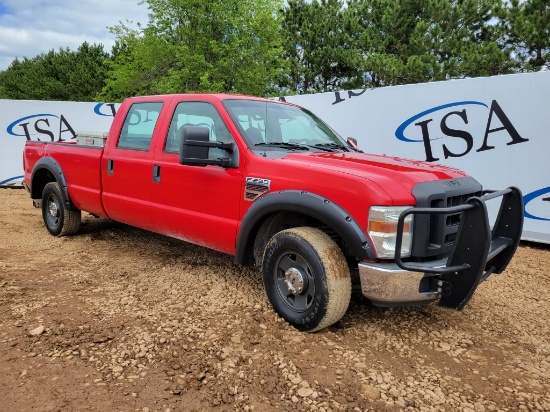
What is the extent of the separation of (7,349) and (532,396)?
3.22 metres

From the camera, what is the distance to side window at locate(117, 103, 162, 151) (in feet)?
14.5

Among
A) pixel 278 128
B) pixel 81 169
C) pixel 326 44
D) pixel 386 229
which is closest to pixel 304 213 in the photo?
pixel 386 229

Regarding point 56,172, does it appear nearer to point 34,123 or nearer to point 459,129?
point 459,129

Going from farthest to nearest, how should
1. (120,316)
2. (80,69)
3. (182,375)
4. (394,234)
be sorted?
(80,69)
(120,316)
(394,234)
(182,375)

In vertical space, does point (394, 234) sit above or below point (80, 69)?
below

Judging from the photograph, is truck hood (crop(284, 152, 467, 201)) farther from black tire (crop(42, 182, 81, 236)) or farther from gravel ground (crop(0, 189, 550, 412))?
black tire (crop(42, 182, 81, 236))

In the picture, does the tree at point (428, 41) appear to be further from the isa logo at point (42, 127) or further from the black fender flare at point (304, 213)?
the black fender flare at point (304, 213)

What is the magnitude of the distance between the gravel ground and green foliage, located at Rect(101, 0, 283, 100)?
1553cm

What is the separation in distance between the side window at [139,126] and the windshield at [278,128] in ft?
3.20

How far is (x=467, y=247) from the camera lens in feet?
9.10

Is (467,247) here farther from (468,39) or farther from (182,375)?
(468,39)

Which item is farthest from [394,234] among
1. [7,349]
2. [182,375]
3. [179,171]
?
[7,349]

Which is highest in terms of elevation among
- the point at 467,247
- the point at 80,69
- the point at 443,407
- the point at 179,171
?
the point at 80,69

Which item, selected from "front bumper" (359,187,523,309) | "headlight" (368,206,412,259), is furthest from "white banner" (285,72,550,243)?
"headlight" (368,206,412,259)
